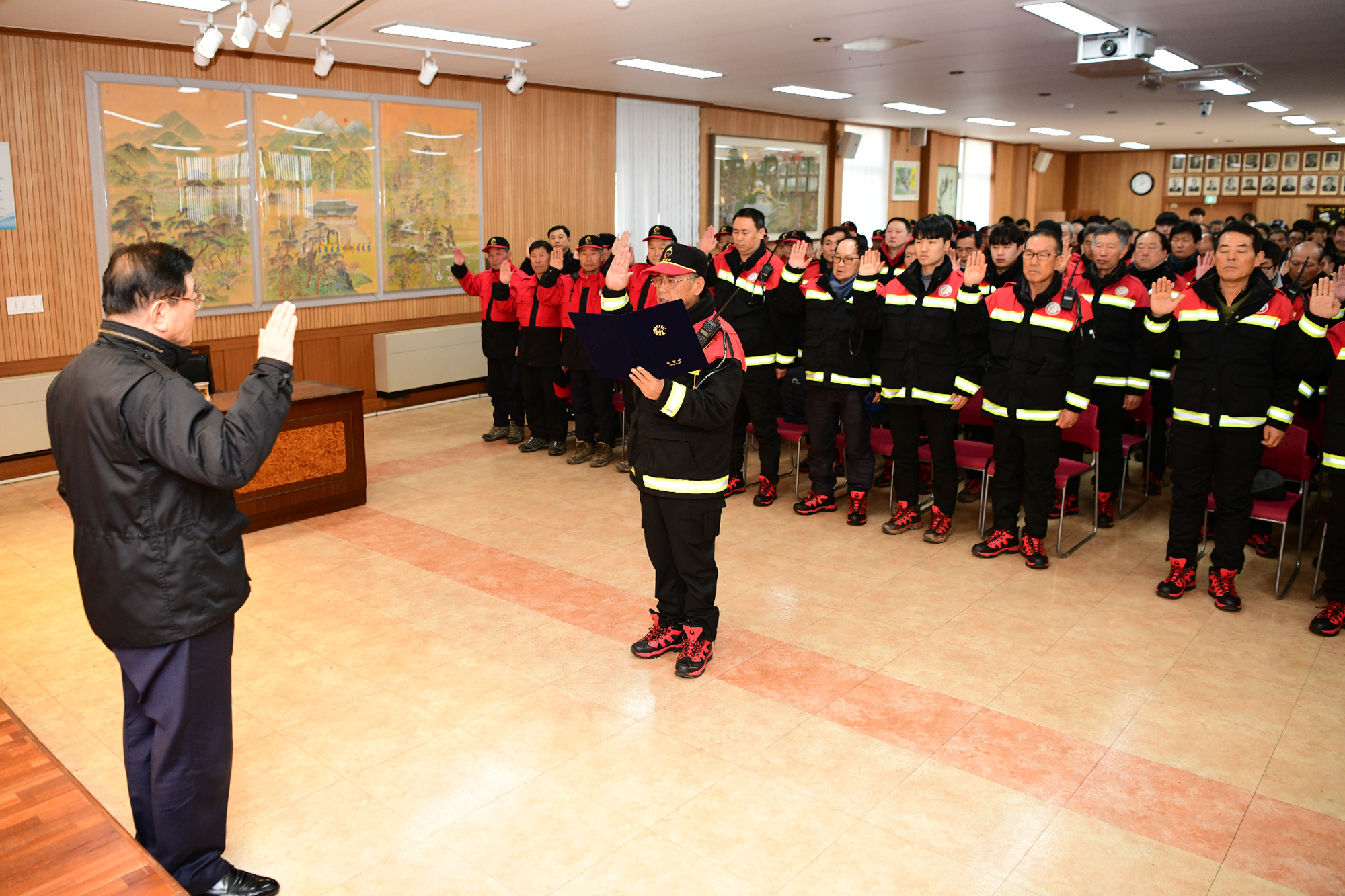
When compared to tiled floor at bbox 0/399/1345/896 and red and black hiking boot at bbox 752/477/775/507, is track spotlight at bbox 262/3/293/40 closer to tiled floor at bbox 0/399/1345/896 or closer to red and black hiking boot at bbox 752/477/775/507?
tiled floor at bbox 0/399/1345/896

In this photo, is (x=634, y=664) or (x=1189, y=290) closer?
(x=634, y=664)

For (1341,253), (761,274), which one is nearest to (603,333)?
(761,274)

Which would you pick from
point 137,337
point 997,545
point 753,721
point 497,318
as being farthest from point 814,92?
point 137,337

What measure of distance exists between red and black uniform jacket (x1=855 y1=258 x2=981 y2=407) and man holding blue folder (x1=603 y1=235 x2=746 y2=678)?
218 cm

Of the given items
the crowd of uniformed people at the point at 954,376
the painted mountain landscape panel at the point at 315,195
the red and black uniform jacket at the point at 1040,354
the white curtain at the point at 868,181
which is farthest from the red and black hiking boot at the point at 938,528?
the white curtain at the point at 868,181

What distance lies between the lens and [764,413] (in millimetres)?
6582

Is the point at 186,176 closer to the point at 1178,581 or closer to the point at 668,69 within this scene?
the point at 668,69

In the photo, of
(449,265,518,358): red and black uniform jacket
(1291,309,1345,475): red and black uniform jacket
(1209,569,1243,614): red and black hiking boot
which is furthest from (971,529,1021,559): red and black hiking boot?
(449,265,518,358): red and black uniform jacket

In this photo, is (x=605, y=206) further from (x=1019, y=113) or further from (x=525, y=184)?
(x=1019, y=113)

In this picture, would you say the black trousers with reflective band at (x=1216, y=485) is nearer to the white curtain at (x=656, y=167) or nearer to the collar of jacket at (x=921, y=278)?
the collar of jacket at (x=921, y=278)

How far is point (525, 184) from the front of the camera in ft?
35.2

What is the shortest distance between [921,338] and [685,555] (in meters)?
2.56

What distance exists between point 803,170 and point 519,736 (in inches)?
509

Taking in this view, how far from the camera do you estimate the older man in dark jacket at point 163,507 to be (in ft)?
7.70
